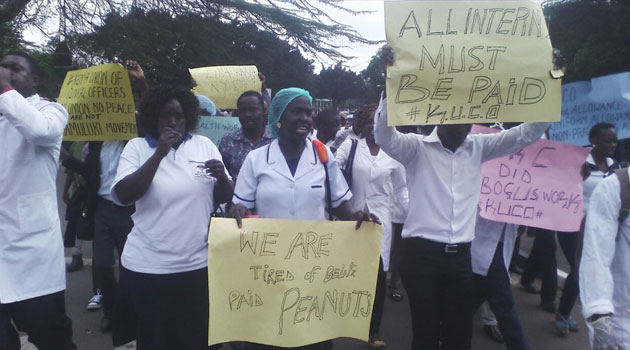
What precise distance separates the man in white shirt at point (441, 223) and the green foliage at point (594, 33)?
14.3 metres

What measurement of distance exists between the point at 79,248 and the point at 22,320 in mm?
3494

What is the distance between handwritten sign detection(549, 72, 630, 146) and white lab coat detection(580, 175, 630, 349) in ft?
8.52

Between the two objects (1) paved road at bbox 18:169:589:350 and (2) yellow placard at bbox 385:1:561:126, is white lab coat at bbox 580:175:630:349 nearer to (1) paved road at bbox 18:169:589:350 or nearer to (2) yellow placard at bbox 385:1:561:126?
(2) yellow placard at bbox 385:1:561:126

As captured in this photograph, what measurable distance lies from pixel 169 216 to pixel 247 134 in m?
1.41

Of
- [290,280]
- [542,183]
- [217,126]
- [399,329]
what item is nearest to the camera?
[290,280]

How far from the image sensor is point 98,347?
405cm

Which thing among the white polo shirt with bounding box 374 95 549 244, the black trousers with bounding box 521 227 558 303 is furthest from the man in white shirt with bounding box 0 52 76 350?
the black trousers with bounding box 521 227 558 303

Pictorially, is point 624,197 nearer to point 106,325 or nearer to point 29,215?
point 29,215

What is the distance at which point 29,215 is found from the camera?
274 cm

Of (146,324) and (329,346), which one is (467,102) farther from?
(146,324)

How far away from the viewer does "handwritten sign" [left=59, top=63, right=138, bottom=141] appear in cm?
385

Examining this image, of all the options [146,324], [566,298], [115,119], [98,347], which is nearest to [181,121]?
[146,324]

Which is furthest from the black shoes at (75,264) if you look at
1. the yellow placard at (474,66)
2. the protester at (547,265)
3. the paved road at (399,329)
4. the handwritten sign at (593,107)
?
the handwritten sign at (593,107)

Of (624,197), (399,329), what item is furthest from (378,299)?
(624,197)
